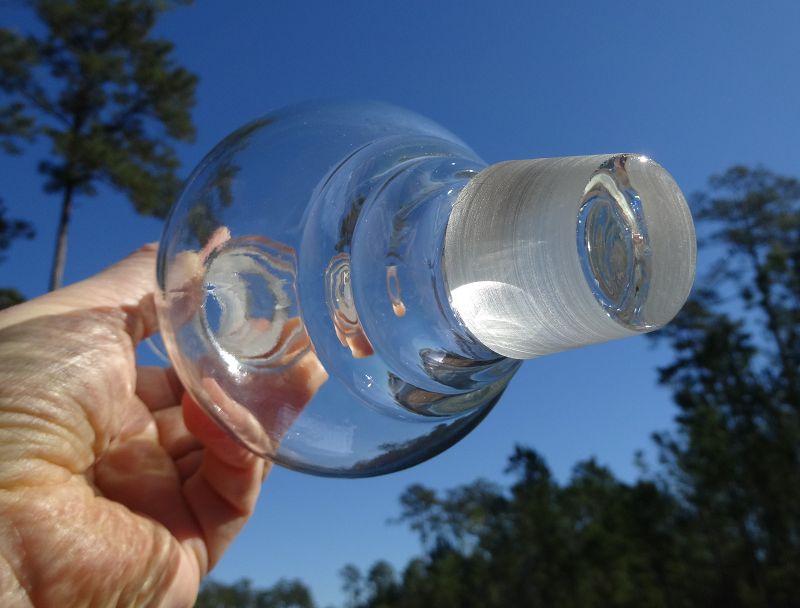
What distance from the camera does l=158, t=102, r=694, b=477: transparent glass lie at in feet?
2.01

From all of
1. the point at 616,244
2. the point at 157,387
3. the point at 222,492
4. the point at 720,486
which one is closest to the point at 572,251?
the point at 616,244

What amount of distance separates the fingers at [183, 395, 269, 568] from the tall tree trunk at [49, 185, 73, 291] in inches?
391

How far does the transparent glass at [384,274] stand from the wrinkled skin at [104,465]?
0.22 m

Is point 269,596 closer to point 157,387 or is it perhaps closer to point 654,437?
point 654,437

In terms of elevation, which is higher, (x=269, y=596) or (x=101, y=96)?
(x=101, y=96)

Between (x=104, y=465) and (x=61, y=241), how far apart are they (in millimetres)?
11183

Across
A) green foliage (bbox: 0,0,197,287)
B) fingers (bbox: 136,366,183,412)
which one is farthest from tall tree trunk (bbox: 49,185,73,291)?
fingers (bbox: 136,366,183,412)

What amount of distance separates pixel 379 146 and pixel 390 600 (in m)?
38.4

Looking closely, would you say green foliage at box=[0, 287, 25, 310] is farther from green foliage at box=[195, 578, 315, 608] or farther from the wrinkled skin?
green foliage at box=[195, 578, 315, 608]

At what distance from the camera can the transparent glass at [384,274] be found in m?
0.61

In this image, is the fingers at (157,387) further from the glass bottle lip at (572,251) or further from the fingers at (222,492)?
the glass bottle lip at (572,251)

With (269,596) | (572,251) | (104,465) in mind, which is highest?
(572,251)

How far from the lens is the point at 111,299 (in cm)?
119

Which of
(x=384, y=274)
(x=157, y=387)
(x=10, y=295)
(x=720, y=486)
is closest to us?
(x=384, y=274)
